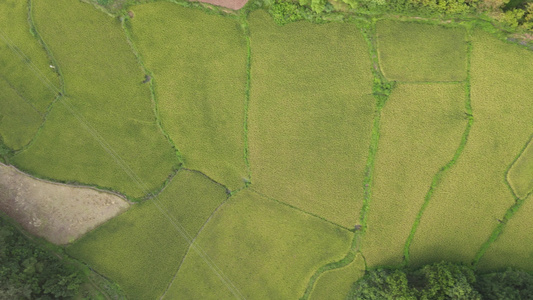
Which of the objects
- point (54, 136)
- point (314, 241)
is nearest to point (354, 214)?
point (314, 241)

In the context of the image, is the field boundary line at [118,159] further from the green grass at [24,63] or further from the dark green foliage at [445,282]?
the dark green foliage at [445,282]

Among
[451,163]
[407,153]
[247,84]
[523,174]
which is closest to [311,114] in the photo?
[247,84]

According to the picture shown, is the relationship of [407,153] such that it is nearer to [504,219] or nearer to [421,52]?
[421,52]

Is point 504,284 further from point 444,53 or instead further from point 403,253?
point 444,53

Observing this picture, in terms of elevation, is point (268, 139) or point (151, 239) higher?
point (268, 139)

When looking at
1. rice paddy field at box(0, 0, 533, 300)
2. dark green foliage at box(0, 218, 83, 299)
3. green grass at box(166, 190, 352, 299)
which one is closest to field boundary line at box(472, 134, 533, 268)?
rice paddy field at box(0, 0, 533, 300)

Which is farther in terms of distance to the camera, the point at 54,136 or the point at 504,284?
the point at 54,136
